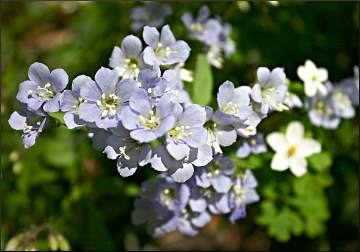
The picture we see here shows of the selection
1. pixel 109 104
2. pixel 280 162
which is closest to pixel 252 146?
pixel 280 162

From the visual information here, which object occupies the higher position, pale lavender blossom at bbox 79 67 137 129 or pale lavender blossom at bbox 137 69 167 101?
pale lavender blossom at bbox 137 69 167 101

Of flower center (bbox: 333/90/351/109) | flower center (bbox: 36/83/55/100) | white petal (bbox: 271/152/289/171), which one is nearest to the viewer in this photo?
flower center (bbox: 36/83/55/100)

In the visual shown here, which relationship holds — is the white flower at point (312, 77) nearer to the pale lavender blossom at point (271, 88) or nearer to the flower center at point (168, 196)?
the pale lavender blossom at point (271, 88)

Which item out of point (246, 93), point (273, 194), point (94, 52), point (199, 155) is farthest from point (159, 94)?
point (94, 52)

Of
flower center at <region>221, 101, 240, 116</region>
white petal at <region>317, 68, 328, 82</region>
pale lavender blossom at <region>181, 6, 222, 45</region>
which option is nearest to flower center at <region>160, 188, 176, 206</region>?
flower center at <region>221, 101, 240, 116</region>

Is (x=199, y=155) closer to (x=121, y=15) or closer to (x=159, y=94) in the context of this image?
(x=159, y=94)

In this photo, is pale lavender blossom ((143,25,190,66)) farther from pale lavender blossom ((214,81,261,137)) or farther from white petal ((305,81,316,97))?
white petal ((305,81,316,97))
